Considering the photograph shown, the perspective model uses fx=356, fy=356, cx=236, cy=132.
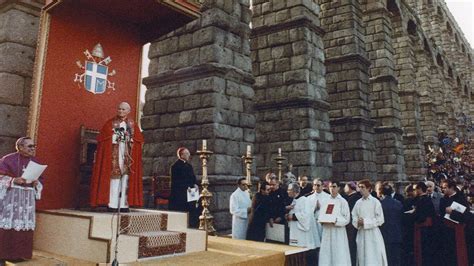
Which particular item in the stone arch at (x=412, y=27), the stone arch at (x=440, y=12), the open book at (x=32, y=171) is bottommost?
the open book at (x=32, y=171)

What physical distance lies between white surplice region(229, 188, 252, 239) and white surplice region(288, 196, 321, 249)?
0.94m

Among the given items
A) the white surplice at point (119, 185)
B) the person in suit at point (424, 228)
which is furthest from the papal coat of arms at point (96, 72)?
the person in suit at point (424, 228)

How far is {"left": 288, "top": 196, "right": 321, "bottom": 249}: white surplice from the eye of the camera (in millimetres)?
6422

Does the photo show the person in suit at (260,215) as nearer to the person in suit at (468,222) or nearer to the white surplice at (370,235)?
the white surplice at (370,235)

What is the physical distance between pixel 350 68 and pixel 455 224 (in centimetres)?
877

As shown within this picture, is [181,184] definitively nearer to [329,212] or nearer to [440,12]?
[329,212]

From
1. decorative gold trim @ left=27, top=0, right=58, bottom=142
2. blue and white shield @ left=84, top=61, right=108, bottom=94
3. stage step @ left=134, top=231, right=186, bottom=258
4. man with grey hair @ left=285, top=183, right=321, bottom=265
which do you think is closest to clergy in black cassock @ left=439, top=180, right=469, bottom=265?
man with grey hair @ left=285, top=183, right=321, bottom=265

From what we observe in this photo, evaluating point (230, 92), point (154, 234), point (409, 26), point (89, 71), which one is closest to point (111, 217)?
point (154, 234)

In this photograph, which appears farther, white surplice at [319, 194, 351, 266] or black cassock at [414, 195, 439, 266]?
black cassock at [414, 195, 439, 266]

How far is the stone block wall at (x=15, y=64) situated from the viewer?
532 cm

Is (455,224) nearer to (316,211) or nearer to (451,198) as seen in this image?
(451,198)

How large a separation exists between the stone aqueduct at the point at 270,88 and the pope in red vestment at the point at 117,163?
164 cm

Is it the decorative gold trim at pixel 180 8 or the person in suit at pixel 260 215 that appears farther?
the person in suit at pixel 260 215

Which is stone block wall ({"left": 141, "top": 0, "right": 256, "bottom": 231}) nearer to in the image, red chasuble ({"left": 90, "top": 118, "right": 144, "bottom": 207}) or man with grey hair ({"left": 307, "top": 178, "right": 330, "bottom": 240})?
man with grey hair ({"left": 307, "top": 178, "right": 330, "bottom": 240})
